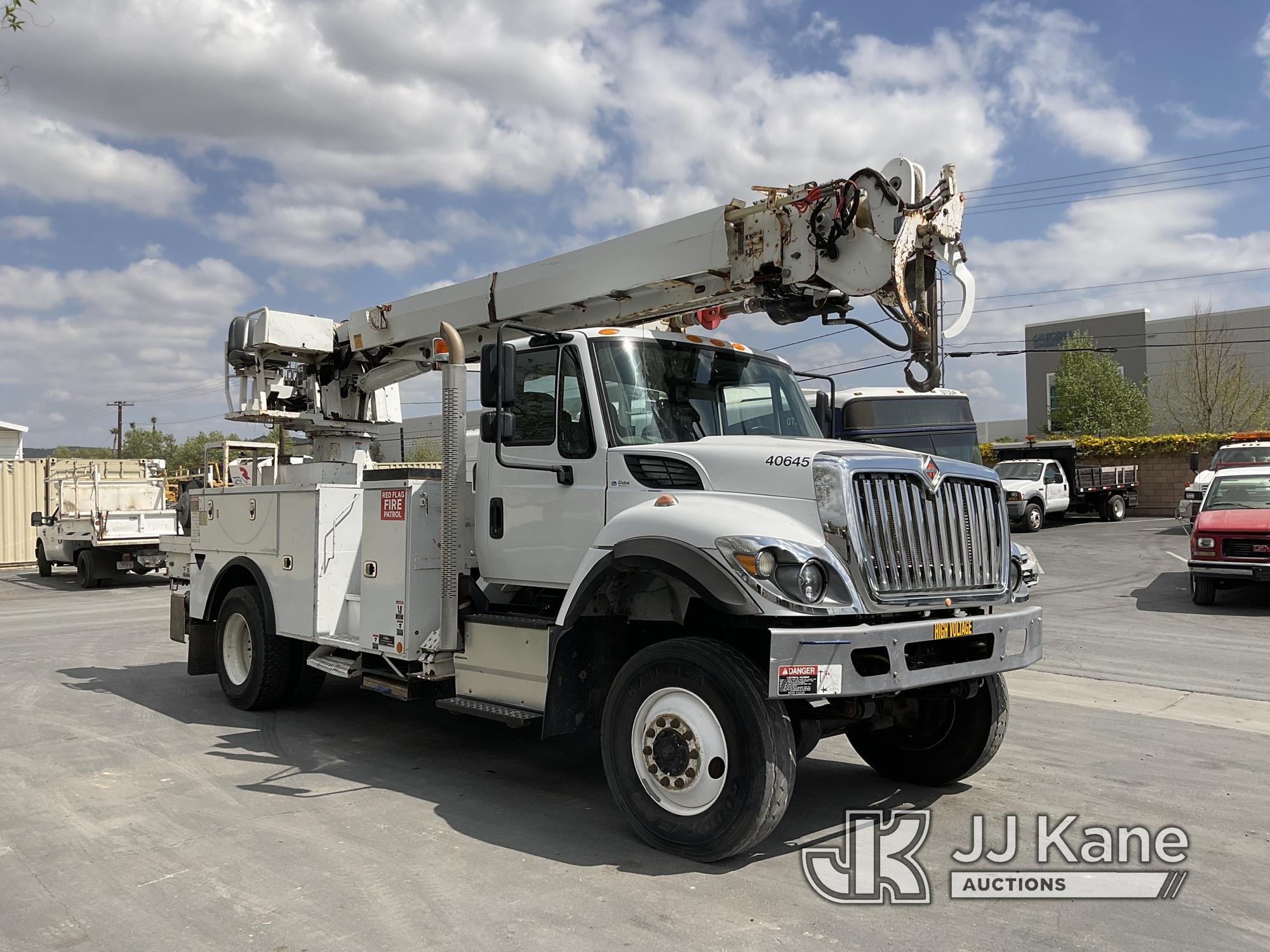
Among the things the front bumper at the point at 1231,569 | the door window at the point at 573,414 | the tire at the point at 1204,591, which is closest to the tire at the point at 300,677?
the door window at the point at 573,414

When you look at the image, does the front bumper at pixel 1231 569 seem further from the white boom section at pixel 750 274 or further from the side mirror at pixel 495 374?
the side mirror at pixel 495 374

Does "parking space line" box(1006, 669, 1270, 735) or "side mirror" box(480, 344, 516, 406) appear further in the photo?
"parking space line" box(1006, 669, 1270, 735)

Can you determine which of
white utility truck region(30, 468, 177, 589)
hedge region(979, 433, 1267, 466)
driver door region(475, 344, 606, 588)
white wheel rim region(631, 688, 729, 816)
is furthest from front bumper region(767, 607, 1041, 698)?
hedge region(979, 433, 1267, 466)

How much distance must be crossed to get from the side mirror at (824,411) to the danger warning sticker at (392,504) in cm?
286

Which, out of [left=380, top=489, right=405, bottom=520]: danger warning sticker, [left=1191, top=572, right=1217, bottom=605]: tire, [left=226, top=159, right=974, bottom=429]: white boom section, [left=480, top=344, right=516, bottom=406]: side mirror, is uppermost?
[left=226, top=159, right=974, bottom=429]: white boom section

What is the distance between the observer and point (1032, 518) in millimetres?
27906

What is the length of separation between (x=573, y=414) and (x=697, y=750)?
213 centimetres

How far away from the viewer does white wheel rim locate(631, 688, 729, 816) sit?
467 centimetres

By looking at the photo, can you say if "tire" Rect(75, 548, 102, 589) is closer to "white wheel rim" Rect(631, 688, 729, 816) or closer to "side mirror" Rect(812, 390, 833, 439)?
"side mirror" Rect(812, 390, 833, 439)

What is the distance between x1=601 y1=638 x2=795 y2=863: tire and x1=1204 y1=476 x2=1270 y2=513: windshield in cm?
1264

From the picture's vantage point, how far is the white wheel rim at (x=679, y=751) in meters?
4.67

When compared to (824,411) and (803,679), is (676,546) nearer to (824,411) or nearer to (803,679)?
(803,679)

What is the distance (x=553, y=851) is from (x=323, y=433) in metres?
6.02

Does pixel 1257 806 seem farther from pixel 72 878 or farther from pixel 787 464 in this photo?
pixel 72 878
